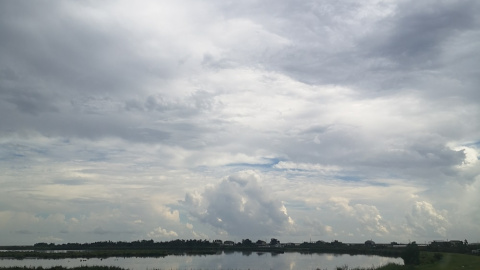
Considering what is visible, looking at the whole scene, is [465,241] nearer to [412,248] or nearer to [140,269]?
[412,248]

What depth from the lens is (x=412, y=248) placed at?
253 ft

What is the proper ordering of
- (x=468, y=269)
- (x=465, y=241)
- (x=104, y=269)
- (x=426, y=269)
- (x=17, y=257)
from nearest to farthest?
(x=468, y=269), (x=426, y=269), (x=104, y=269), (x=17, y=257), (x=465, y=241)

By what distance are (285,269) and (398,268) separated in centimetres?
3062

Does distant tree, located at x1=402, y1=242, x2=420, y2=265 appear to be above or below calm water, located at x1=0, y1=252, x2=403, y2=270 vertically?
above

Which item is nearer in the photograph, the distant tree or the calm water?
the distant tree

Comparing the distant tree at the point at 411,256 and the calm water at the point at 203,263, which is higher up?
the distant tree at the point at 411,256

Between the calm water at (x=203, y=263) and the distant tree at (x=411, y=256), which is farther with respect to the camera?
the calm water at (x=203, y=263)

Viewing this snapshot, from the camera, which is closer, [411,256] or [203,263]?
[411,256]

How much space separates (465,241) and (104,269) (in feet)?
527

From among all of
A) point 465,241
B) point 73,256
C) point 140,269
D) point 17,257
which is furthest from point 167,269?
point 465,241

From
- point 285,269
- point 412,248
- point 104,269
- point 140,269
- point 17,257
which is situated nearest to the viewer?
point 104,269

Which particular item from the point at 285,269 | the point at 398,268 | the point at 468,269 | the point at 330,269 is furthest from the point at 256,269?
the point at 468,269

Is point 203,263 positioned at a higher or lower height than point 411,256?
lower

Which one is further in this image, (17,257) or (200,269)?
(17,257)
